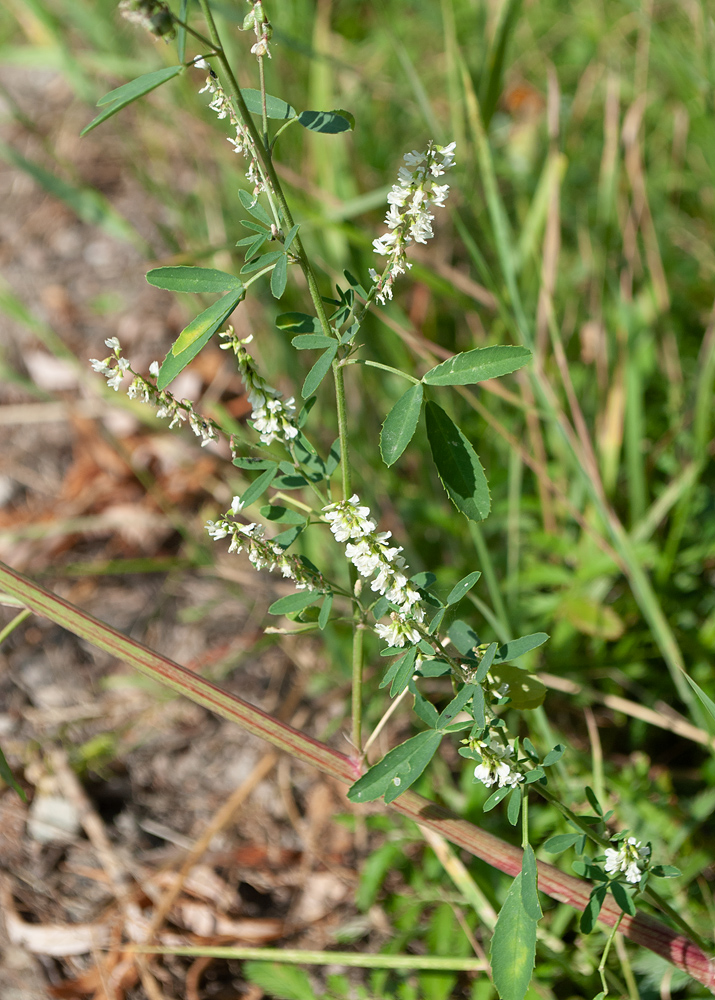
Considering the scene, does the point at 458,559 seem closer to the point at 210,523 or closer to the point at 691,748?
the point at 691,748

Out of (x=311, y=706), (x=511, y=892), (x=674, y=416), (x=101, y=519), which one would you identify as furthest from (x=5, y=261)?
(x=511, y=892)

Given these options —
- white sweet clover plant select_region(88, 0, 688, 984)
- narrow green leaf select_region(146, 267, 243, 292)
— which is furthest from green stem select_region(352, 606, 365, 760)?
narrow green leaf select_region(146, 267, 243, 292)

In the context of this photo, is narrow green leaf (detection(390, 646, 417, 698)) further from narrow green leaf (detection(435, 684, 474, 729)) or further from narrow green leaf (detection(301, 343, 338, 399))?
narrow green leaf (detection(301, 343, 338, 399))

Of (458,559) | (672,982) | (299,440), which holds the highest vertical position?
(299,440)

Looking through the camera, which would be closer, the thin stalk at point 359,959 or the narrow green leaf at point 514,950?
the narrow green leaf at point 514,950

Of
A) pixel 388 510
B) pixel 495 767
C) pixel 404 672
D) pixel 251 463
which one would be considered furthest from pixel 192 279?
pixel 388 510

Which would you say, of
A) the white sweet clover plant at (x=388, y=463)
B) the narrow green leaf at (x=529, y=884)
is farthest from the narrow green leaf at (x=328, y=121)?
the narrow green leaf at (x=529, y=884)

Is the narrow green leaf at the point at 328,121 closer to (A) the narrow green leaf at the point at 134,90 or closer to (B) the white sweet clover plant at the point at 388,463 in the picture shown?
(B) the white sweet clover plant at the point at 388,463

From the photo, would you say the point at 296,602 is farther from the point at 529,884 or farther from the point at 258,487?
the point at 529,884
